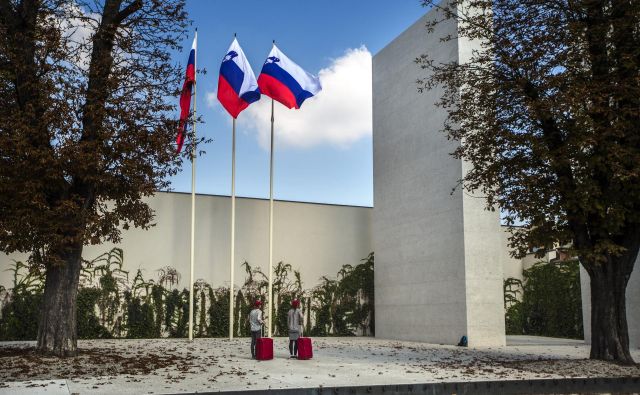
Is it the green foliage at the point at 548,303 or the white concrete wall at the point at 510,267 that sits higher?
the white concrete wall at the point at 510,267

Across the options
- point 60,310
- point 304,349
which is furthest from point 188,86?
point 304,349

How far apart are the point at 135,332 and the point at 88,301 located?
1.86 m

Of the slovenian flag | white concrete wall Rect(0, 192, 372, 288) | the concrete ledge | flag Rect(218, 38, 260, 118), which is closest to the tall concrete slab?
white concrete wall Rect(0, 192, 372, 288)

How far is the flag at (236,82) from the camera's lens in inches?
848

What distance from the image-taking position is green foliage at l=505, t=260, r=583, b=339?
83.9 feet

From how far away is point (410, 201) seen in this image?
23.1 m

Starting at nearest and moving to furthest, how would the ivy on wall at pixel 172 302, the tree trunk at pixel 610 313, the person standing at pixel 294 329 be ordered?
the tree trunk at pixel 610 313 → the person standing at pixel 294 329 → the ivy on wall at pixel 172 302

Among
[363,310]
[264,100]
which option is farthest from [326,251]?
[264,100]

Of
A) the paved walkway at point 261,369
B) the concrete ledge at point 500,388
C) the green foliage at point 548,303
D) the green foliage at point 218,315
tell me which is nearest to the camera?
the concrete ledge at point 500,388

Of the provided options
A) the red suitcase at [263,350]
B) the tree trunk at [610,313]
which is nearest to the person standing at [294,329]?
the red suitcase at [263,350]

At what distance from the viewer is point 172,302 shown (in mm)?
23422

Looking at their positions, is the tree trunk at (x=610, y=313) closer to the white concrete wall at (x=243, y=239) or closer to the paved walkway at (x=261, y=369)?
the paved walkway at (x=261, y=369)

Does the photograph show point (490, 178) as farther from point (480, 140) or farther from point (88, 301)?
point (88, 301)

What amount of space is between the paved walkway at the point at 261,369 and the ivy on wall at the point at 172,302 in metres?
4.48
